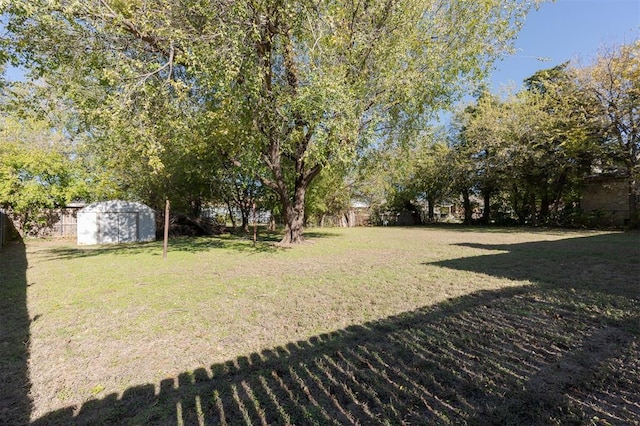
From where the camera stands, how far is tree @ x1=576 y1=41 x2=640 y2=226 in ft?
47.9

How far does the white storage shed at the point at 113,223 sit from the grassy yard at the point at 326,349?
836 cm

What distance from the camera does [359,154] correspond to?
1115 cm

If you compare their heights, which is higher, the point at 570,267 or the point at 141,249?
the point at 141,249

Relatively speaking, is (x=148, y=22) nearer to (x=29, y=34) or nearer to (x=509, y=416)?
(x=29, y=34)

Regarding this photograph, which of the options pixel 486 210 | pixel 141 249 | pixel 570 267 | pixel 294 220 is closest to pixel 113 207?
pixel 141 249

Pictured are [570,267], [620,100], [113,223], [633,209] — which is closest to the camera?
[570,267]

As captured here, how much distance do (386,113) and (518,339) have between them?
9087 millimetres

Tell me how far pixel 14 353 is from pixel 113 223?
1256 cm

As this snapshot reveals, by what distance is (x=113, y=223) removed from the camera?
1391 centimetres

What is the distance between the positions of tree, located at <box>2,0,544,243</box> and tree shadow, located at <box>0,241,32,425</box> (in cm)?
360

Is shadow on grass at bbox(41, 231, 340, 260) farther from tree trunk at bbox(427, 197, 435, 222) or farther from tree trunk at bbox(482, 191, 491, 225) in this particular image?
tree trunk at bbox(427, 197, 435, 222)

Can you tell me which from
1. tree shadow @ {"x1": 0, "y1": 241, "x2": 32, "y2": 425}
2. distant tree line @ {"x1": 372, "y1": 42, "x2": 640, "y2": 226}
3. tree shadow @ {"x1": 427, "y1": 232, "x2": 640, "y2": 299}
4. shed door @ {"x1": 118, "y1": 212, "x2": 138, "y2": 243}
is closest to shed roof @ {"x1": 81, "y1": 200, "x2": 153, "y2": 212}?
shed door @ {"x1": 118, "y1": 212, "x2": 138, "y2": 243}

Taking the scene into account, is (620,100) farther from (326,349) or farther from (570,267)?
(326,349)

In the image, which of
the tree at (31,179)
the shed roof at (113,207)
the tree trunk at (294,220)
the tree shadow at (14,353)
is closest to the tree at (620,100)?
the tree trunk at (294,220)
